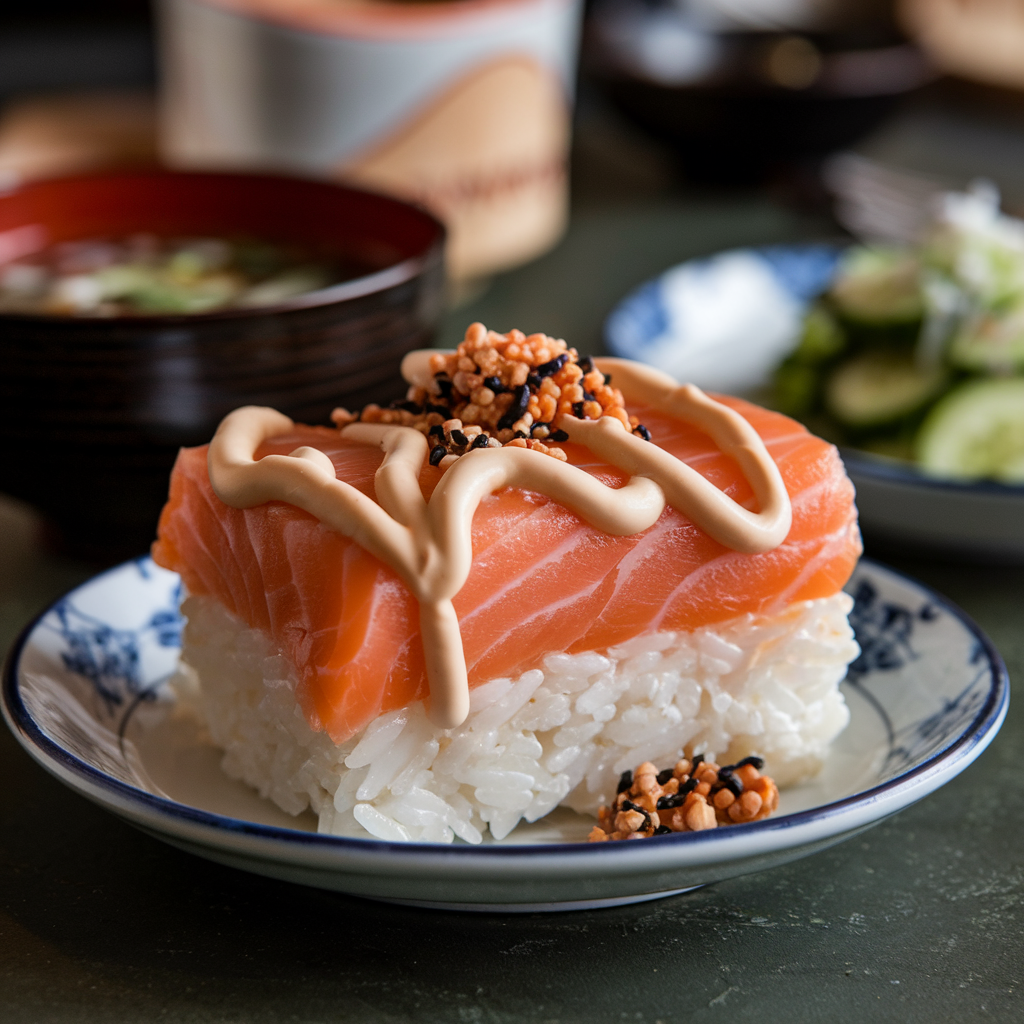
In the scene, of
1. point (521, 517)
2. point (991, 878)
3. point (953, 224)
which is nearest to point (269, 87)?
point (953, 224)

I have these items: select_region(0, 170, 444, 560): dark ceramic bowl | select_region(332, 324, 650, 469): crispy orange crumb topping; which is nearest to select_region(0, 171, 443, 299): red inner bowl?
select_region(0, 170, 444, 560): dark ceramic bowl

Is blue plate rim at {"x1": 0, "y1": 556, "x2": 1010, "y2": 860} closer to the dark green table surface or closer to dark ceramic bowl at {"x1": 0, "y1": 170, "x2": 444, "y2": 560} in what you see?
the dark green table surface

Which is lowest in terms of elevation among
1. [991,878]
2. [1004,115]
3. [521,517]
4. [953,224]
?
[1004,115]

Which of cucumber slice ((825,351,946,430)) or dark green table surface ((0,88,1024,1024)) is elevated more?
dark green table surface ((0,88,1024,1024))

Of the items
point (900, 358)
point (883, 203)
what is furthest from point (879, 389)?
point (883, 203)

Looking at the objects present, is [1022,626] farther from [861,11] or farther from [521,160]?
[861,11]

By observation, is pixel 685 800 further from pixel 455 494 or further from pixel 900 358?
pixel 900 358
